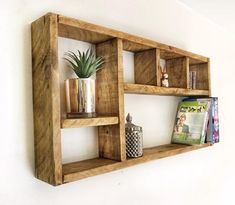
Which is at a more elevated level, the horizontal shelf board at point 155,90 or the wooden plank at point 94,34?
the wooden plank at point 94,34

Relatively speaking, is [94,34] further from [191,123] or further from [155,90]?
[191,123]

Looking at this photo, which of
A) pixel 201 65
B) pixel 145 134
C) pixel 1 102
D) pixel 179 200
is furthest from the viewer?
pixel 201 65

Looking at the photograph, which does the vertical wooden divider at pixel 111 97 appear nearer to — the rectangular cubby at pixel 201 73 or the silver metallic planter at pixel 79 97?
the silver metallic planter at pixel 79 97

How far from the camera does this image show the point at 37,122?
89 cm

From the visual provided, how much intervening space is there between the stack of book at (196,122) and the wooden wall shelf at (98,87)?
0.27ft

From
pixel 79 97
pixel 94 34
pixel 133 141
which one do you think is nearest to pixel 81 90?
pixel 79 97

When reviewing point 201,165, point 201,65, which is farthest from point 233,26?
point 201,165

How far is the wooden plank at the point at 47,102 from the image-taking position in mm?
817

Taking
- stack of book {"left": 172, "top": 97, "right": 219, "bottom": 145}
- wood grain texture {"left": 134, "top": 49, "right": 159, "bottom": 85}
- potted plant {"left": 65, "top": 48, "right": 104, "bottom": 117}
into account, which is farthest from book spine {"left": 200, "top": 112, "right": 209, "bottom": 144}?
potted plant {"left": 65, "top": 48, "right": 104, "bottom": 117}

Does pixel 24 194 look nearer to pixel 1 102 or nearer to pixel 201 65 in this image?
pixel 1 102

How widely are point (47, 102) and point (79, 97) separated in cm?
15

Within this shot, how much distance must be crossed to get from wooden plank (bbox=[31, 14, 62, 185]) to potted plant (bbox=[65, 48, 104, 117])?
0.12m

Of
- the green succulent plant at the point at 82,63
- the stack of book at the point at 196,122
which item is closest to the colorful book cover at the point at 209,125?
the stack of book at the point at 196,122

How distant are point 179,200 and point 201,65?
0.92 m
